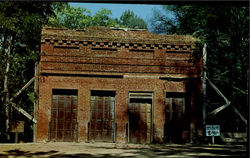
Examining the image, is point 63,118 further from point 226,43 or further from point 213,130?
point 226,43

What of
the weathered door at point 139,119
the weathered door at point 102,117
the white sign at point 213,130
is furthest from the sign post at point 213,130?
the weathered door at point 102,117

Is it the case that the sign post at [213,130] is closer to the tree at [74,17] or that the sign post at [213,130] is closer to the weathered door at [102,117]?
the weathered door at [102,117]

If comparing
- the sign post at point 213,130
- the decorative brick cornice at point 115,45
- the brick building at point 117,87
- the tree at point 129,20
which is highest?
the tree at point 129,20

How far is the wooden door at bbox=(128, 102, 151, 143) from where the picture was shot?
16.4 m

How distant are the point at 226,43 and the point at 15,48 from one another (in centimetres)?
1219

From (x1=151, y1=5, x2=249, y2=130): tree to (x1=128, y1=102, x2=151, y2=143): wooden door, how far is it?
14.2ft

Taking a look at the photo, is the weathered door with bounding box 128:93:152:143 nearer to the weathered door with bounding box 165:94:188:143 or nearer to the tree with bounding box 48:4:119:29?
the weathered door with bounding box 165:94:188:143

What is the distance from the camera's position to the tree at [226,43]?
15172mm

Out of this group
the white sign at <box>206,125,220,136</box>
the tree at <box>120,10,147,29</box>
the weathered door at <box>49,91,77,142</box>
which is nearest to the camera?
the white sign at <box>206,125,220,136</box>

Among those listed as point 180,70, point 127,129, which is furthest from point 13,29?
point 180,70

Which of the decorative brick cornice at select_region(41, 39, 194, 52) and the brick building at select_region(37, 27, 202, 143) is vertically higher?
the decorative brick cornice at select_region(41, 39, 194, 52)

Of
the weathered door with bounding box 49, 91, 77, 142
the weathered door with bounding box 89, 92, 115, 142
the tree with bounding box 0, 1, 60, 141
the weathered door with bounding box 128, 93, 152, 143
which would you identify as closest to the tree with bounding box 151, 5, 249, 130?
the weathered door with bounding box 128, 93, 152, 143

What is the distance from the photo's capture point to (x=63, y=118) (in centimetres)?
1616

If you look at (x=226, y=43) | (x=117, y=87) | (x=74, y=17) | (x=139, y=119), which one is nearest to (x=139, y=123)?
(x=139, y=119)
